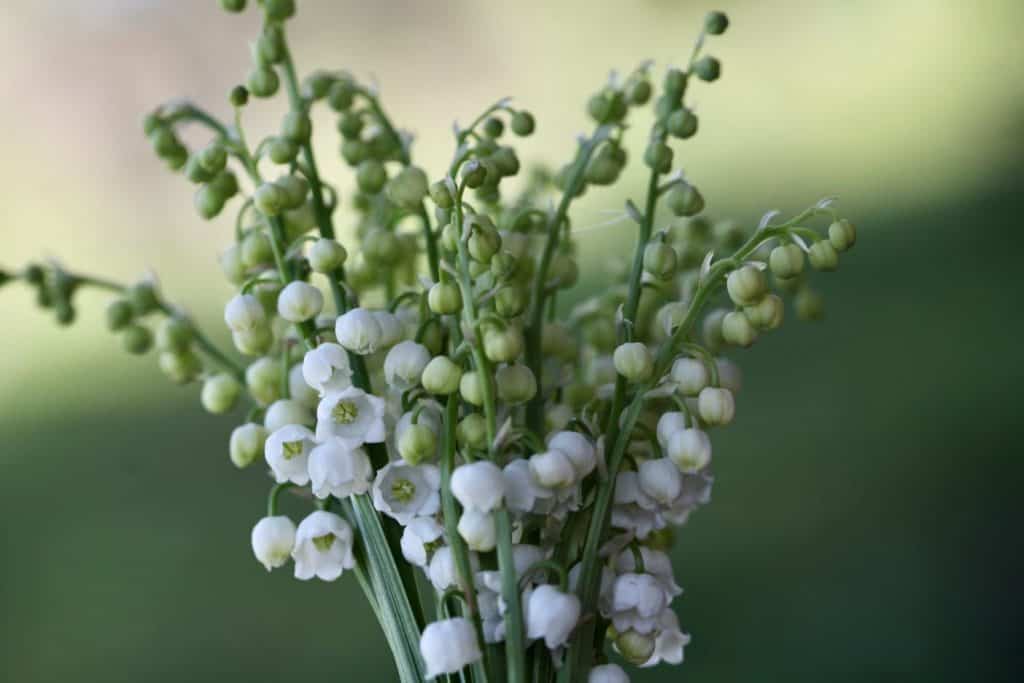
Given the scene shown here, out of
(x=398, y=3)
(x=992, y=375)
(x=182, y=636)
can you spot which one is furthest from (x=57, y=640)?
(x=992, y=375)

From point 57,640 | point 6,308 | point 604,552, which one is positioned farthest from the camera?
point 6,308

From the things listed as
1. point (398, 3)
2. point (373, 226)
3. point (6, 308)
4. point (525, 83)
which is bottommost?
point (373, 226)

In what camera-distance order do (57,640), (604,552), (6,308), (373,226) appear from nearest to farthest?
(604,552)
(373,226)
(57,640)
(6,308)

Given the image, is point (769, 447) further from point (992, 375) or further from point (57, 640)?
point (57, 640)

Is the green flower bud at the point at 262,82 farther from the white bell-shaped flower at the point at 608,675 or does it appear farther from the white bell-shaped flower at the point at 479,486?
the white bell-shaped flower at the point at 608,675

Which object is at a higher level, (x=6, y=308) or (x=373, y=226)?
(x=6, y=308)

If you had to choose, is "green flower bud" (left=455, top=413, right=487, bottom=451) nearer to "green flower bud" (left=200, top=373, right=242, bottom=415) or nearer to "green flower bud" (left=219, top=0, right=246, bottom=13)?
"green flower bud" (left=200, top=373, right=242, bottom=415)

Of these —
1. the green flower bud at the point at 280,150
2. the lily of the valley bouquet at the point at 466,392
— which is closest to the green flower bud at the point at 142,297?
the lily of the valley bouquet at the point at 466,392

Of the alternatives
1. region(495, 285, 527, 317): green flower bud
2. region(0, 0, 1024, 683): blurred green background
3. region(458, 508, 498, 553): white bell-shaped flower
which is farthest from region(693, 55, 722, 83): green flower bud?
region(0, 0, 1024, 683): blurred green background
